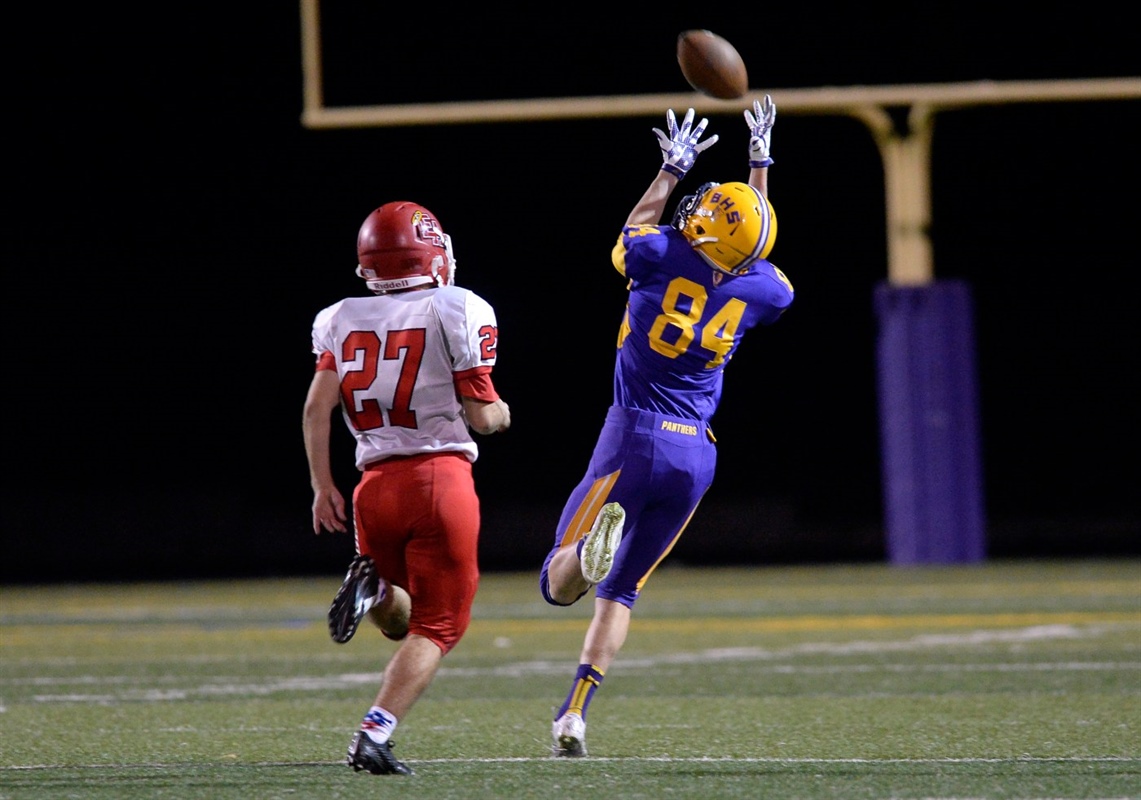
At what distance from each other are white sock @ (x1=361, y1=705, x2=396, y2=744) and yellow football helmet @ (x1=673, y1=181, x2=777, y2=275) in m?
1.56

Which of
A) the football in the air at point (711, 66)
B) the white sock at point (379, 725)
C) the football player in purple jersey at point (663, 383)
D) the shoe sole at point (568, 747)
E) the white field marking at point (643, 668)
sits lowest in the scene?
the white field marking at point (643, 668)

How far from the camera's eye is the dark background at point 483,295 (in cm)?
1397

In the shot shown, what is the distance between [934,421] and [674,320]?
8.26m

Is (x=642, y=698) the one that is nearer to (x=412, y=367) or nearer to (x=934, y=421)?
(x=412, y=367)

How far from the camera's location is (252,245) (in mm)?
14508

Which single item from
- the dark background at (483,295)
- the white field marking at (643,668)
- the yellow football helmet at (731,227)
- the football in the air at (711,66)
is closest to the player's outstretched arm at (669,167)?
the yellow football helmet at (731,227)

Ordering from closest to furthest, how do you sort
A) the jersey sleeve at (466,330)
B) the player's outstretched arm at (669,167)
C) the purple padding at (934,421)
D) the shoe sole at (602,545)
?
the jersey sleeve at (466,330) < the shoe sole at (602,545) < the player's outstretched arm at (669,167) < the purple padding at (934,421)

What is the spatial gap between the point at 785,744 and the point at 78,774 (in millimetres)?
1839

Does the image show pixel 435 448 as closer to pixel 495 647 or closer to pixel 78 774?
pixel 78 774

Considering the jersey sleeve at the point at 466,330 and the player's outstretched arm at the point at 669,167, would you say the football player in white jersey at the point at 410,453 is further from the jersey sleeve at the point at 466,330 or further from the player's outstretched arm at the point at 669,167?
the player's outstretched arm at the point at 669,167

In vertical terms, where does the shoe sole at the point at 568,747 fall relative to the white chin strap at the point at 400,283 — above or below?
below

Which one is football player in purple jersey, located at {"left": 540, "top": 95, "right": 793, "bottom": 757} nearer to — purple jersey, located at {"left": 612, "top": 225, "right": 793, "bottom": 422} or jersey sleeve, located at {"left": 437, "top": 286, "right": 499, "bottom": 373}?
purple jersey, located at {"left": 612, "top": 225, "right": 793, "bottom": 422}

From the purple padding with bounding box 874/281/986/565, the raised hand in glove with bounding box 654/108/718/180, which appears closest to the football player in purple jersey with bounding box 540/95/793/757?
the raised hand in glove with bounding box 654/108/718/180

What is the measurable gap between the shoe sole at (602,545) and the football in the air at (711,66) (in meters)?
1.70
